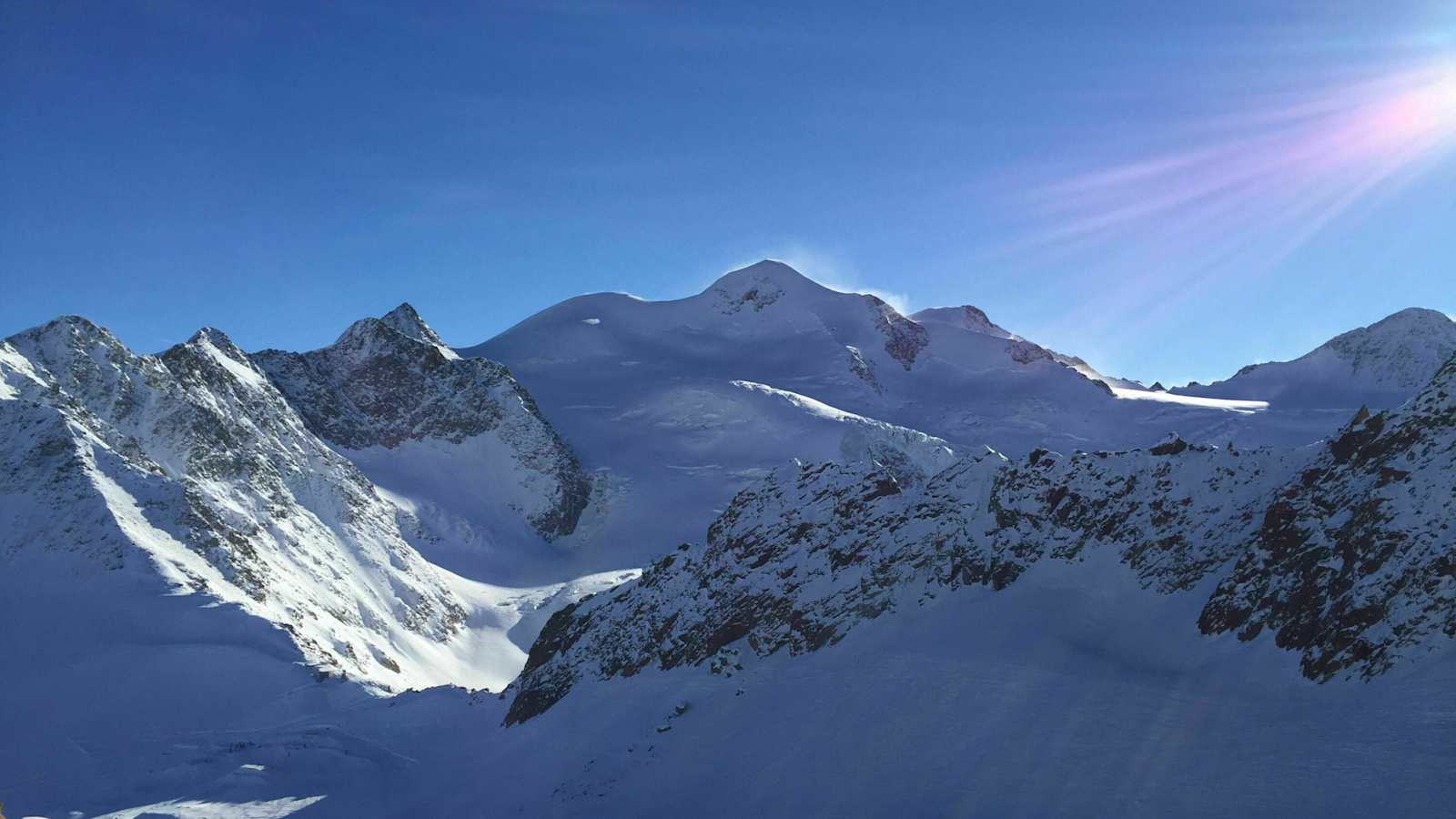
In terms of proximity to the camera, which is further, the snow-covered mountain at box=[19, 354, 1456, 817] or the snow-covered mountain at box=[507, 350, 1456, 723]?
the snow-covered mountain at box=[507, 350, 1456, 723]

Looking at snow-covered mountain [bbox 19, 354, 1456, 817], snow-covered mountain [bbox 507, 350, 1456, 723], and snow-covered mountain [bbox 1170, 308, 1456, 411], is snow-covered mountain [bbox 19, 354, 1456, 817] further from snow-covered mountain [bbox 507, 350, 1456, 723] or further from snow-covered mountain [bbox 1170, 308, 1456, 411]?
snow-covered mountain [bbox 1170, 308, 1456, 411]

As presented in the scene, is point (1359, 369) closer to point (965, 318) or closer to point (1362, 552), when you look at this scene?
point (965, 318)

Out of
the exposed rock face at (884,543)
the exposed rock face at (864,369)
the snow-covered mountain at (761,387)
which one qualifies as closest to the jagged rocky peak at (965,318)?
the snow-covered mountain at (761,387)

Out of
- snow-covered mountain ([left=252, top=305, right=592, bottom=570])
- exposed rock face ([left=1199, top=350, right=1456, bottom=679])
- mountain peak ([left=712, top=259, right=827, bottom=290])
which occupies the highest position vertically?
mountain peak ([left=712, top=259, right=827, bottom=290])

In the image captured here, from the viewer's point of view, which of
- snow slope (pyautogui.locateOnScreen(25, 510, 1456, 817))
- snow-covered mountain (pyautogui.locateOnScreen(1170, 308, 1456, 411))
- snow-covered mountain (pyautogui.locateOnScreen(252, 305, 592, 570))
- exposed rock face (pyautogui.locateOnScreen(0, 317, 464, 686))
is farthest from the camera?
snow-covered mountain (pyautogui.locateOnScreen(1170, 308, 1456, 411))

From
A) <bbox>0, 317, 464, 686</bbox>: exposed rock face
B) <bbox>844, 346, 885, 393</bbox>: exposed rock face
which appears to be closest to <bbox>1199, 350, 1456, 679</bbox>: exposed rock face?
<bbox>0, 317, 464, 686</bbox>: exposed rock face

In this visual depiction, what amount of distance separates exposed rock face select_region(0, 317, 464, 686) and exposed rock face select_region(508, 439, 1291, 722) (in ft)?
88.4

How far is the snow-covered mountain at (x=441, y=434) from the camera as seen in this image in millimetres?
108062

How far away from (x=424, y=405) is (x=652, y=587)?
278 ft

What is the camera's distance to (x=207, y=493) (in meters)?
72.6

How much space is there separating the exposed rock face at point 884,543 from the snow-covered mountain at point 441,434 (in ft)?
210

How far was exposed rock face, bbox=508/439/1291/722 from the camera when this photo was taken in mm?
27609

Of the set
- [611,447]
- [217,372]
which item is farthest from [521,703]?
[611,447]

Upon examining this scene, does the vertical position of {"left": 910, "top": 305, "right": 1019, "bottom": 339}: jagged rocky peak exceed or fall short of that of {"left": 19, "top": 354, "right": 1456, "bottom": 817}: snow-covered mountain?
it exceeds it
